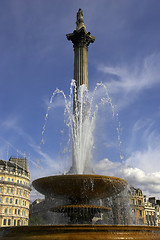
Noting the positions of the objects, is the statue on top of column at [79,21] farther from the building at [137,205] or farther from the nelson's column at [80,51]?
the building at [137,205]

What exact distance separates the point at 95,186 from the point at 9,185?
4474 cm

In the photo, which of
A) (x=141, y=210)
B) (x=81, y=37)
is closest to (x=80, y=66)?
(x=81, y=37)

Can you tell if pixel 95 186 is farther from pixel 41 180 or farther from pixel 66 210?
pixel 41 180

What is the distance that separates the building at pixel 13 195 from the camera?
4872 cm

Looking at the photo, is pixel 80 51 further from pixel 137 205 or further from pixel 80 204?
pixel 137 205

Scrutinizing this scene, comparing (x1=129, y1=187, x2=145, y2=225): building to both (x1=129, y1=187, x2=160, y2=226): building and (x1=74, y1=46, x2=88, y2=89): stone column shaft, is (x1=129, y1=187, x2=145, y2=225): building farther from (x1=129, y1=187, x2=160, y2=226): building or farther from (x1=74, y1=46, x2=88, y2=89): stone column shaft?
(x1=74, y1=46, x2=88, y2=89): stone column shaft

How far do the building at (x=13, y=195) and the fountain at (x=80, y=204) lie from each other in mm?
36752

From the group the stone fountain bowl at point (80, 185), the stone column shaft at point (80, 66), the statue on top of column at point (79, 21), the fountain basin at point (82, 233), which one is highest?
the statue on top of column at point (79, 21)

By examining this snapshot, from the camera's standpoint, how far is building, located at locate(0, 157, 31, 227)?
160ft

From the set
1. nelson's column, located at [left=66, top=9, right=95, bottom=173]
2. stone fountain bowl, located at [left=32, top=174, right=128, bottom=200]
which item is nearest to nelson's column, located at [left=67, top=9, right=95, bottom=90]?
nelson's column, located at [left=66, top=9, right=95, bottom=173]

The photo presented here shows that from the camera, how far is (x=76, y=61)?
906 inches

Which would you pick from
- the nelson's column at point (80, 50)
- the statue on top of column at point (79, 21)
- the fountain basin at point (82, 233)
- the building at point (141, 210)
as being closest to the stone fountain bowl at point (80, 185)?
the fountain basin at point (82, 233)

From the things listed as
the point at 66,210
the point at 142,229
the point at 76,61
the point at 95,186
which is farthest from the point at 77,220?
the point at 76,61

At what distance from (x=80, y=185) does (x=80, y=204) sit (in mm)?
1535
